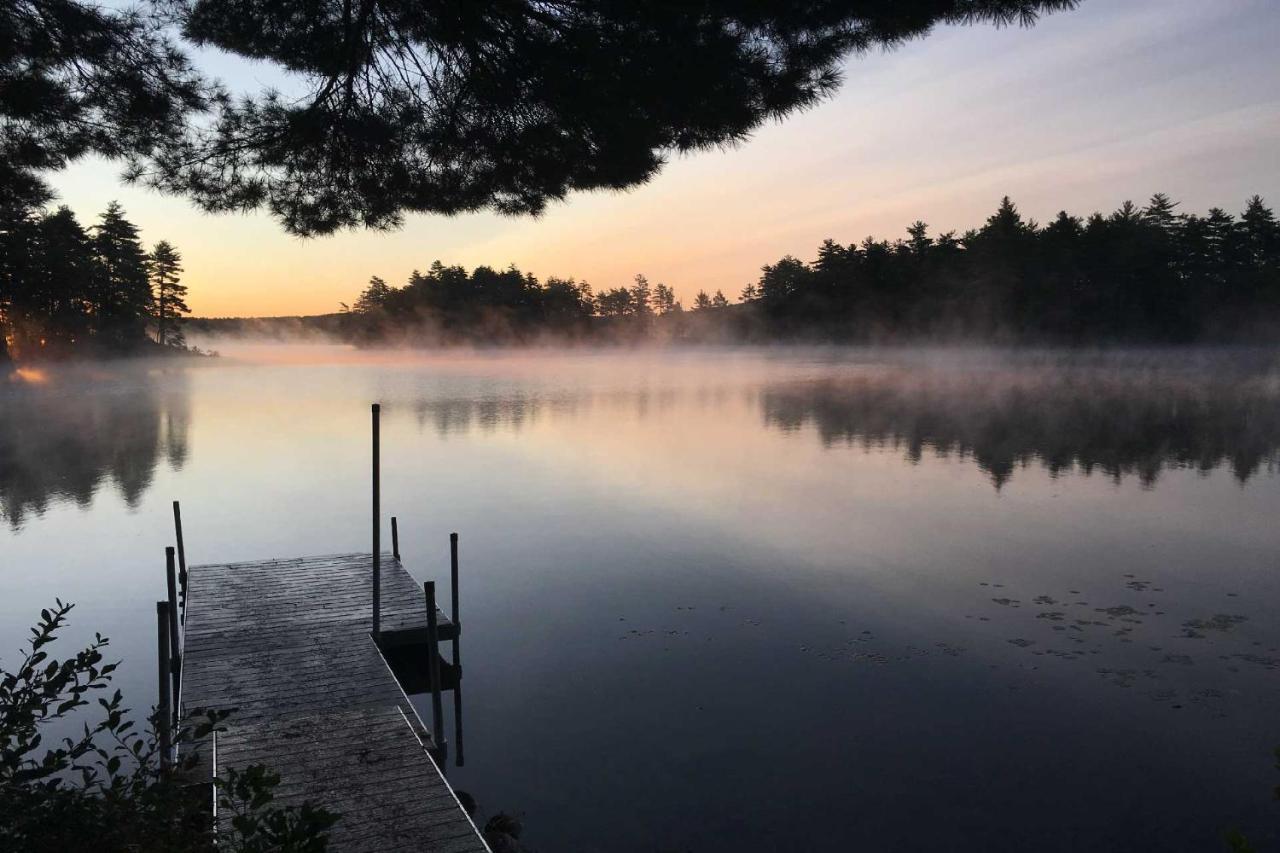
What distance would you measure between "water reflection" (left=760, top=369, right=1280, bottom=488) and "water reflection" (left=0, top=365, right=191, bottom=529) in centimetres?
2028

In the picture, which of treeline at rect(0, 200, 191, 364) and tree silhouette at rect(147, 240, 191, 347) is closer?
treeline at rect(0, 200, 191, 364)

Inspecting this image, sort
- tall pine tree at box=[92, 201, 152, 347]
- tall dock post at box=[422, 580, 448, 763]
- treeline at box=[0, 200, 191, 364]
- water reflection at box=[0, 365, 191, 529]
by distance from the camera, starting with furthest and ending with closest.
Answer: tall pine tree at box=[92, 201, 152, 347] < treeline at box=[0, 200, 191, 364] < water reflection at box=[0, 365, 191, 529] < tall dock post at box=[422, 580, 448, 763]

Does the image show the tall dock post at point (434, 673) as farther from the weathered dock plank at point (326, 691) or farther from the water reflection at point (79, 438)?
the water reflection at point (79, 438)

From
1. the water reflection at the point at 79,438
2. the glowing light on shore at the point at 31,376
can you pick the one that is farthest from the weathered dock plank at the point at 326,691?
the glowing light on shore at the point at 31,376

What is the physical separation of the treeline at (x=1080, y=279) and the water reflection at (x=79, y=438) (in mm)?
56212

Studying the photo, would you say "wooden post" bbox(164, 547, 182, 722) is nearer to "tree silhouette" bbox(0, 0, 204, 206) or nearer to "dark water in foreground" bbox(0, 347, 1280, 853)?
"dark water in foreground" bbox(0, 347, 1280, 853)

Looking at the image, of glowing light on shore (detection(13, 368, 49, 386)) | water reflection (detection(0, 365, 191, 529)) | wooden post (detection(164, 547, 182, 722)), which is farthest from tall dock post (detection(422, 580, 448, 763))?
glowing light on shore (detection(13, 368, 49, 386))

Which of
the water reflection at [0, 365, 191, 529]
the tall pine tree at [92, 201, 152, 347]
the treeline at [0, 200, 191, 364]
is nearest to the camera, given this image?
the water reflection at [0, 365, 191, 529]

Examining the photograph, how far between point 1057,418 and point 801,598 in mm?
23755

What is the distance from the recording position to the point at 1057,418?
107 ft

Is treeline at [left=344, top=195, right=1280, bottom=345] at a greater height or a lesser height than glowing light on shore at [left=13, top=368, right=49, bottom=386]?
greater

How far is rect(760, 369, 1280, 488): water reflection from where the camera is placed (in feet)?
79.3

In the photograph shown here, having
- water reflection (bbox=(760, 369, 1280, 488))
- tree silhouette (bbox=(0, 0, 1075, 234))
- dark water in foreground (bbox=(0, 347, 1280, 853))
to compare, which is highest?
tree silhouette (bbox=(0, 0, 1075, 234))

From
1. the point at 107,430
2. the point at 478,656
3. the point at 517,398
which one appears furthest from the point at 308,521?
the point at 517,398
